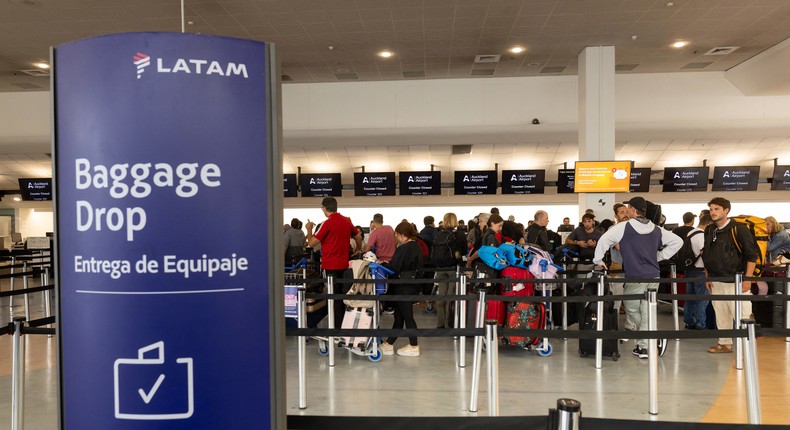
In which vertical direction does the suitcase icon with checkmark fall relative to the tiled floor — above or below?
above

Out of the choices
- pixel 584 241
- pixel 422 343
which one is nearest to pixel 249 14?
pixel 422 343

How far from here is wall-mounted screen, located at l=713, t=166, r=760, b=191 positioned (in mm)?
14773

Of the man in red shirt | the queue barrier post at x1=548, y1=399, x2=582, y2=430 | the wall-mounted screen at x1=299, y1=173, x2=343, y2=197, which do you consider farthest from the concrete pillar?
the queue barrier post at x1=548, y1=399, x2=582, y2=430

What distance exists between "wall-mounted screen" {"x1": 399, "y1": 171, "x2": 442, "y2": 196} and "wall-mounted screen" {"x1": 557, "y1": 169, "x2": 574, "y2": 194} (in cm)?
341

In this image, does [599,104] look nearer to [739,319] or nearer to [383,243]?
[383,243]

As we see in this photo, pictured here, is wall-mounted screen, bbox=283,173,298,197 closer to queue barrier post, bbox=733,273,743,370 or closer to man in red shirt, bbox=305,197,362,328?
man in red shirt, bbox=305,197,362,328

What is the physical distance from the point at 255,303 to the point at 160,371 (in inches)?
13.7

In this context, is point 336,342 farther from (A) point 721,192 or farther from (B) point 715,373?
(A) point 721,192

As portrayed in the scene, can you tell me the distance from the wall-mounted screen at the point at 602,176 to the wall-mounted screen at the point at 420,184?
15.7 ft

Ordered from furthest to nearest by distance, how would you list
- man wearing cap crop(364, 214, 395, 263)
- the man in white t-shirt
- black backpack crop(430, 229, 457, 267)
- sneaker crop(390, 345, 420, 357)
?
man wearing cap crop(364, 214, 395, 263) → black backpack crop(430, 229, 457, 267) → the man in white t-shirt → sneaker crop(390, 345, 420, 357)

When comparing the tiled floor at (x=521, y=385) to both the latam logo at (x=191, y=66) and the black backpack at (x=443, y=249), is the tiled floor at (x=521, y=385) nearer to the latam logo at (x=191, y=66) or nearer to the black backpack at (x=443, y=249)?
the black backpack at (x=443, y=249)

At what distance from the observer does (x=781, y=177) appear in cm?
1459

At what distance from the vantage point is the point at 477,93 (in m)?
13.5

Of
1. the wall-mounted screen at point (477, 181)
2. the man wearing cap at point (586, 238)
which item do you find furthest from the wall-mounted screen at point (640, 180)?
the man wearing cap at point (586, 238)
